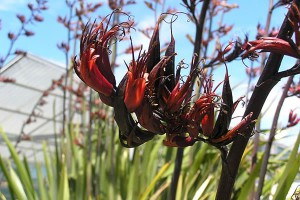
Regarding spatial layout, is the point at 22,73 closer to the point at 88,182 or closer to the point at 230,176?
the point at 88,182

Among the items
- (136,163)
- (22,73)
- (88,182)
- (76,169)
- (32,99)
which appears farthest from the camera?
(32,99)

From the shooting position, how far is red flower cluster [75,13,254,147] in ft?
2.12

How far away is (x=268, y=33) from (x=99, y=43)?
100 centimetres

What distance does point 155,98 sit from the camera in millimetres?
670

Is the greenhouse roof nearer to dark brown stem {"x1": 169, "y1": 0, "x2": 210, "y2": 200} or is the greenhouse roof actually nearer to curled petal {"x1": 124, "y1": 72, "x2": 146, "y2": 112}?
dark brown stem {"x1": 169, "y1": 0, "x2": 210, "y2": 200}

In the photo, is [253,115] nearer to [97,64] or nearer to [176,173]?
[97,64]

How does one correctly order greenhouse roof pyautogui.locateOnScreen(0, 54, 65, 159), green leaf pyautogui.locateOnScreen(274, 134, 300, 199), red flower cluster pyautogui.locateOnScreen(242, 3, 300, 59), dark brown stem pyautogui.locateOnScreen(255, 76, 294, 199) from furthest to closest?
1. greenhouse roof pyautogui.locateOnScreen(0, 54, 65, 159)
2. dark brown stem pyautogui.locateOnScreen(255, 76, 294, 199)
3. green leaf pyautogui.locateOnScreen(274, 134, 300, 199)
4. red flower cluster pyautogui.locateOnScreen(242, 3, 300, 59)

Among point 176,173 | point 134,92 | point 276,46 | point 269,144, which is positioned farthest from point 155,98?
point 269,144

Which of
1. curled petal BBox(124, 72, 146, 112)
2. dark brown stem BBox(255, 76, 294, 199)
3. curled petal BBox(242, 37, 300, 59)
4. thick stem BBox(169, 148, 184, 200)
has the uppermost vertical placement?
curled petal BBox(242, 37, 300, 59)

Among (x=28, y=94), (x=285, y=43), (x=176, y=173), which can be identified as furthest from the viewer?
(x=28, y=94)

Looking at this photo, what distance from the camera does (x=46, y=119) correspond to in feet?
25.2

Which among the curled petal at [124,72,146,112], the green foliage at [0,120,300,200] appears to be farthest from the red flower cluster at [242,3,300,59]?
the green foliage at [0,120,300,200]

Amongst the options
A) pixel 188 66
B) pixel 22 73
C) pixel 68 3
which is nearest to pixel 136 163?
pixel 68 3

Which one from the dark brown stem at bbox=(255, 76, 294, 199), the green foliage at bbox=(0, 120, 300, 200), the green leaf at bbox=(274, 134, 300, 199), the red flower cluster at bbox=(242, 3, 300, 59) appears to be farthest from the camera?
the green foliage at bbox=(0, 120, 300, 200)
